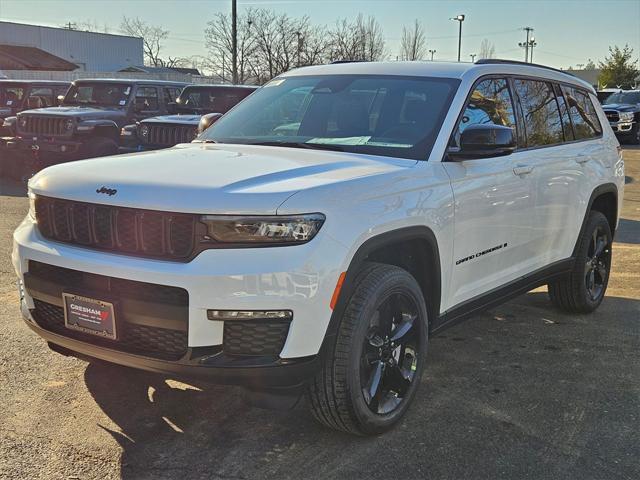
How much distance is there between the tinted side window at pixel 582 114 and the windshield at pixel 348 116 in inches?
68.7

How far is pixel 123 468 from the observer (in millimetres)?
3129

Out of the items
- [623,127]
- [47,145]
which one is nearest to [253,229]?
[47,145]

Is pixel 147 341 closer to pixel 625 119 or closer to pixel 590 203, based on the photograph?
pixel 590 203

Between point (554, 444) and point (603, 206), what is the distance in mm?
3091

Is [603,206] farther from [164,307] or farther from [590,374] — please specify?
[164,307]

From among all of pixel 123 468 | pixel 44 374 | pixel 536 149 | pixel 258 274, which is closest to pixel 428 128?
pixel 536 149

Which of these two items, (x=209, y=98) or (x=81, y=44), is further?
(x=81, y=44)

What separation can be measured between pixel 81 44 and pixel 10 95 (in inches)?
1993

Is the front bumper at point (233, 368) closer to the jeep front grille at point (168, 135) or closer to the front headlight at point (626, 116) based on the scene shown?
the jeep front grille at point (168, 135)

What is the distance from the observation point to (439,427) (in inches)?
142

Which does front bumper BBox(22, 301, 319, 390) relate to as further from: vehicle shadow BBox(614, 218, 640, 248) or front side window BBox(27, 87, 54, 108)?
front side window BBox(27, 87, 54, 108)

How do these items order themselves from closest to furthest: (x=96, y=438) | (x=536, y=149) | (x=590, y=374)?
(x=96, y=438)
(x=590, y=374)
(x=536, y=149)

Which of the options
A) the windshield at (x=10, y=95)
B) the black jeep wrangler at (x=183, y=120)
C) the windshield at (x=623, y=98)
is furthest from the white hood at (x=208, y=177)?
the windshield at (x=623, y=98)

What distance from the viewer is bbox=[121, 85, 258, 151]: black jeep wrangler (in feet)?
36.6
